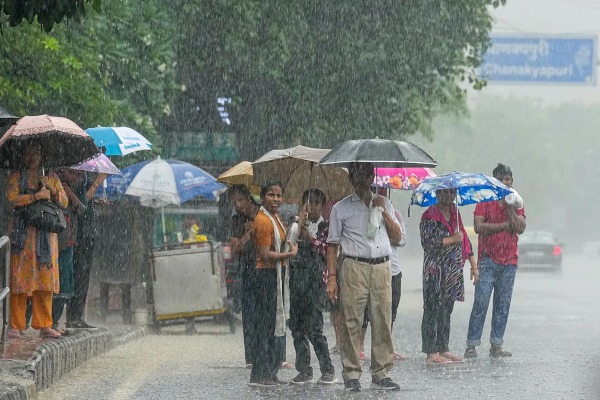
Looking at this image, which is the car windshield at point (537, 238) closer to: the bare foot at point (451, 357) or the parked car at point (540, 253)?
the parked car at point (540, 253)

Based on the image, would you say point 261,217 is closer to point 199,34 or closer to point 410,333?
point 410,333

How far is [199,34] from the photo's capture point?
23109 mm

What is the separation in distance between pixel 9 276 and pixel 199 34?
1269cm

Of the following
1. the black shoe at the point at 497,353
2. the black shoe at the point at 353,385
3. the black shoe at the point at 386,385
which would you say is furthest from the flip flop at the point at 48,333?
the black shoe at the point at 497,353

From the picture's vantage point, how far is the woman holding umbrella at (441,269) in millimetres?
13188

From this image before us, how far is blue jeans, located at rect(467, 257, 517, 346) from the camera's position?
13.9m

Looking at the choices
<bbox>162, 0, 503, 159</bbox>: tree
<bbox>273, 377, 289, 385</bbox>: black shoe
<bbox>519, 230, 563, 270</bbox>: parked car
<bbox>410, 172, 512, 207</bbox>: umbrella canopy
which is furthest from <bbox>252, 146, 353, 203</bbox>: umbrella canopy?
<bbox>519, 230, 563, 270</bbox>: parked car

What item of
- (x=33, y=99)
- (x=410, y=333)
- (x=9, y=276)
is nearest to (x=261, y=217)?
(x=9, y=276)

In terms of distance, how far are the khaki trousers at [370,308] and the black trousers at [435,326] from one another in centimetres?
229

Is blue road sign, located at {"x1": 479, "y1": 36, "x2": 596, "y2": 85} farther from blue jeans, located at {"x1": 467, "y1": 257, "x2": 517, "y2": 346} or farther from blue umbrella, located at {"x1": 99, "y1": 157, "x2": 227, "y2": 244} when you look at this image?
blue jeans, located at {"x1": 467, "y1": 257, "x2": 517, "y2": 346}

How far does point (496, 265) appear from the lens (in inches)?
552

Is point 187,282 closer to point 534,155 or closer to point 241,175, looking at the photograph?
point 241,175

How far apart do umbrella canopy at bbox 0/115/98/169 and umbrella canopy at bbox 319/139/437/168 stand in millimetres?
2291

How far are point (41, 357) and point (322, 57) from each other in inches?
517
